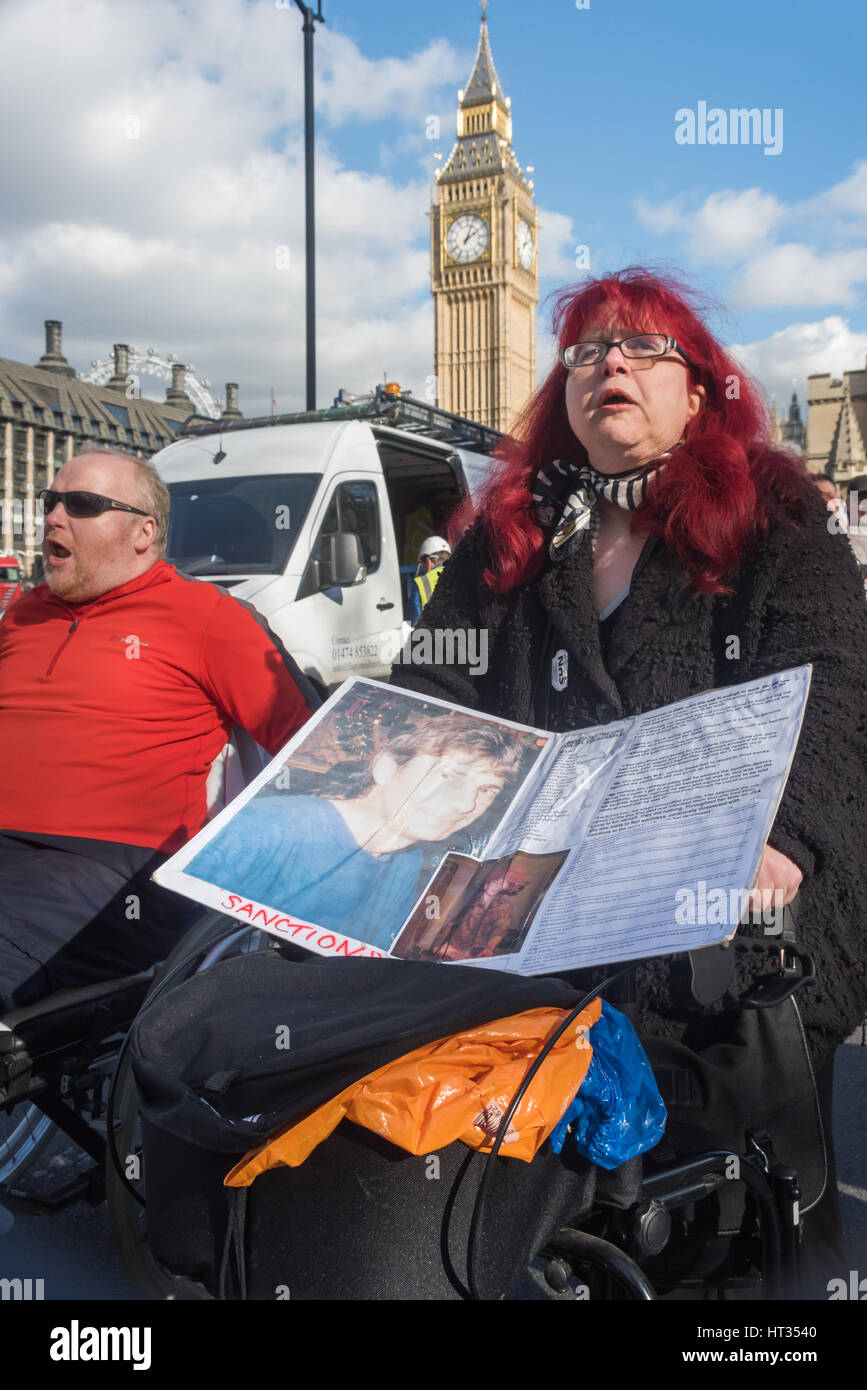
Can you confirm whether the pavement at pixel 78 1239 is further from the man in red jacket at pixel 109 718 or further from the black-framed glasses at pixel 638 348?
the black-framed glasses at pixel 638 348

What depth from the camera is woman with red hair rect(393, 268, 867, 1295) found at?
1379 mm

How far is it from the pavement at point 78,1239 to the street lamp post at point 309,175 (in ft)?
35.8

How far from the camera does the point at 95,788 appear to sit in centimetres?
250

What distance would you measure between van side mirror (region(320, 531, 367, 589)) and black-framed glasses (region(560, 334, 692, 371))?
20.2 feet

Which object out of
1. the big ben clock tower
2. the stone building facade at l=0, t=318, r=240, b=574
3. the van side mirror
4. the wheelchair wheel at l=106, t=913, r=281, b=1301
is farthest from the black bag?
the big ben clock tower

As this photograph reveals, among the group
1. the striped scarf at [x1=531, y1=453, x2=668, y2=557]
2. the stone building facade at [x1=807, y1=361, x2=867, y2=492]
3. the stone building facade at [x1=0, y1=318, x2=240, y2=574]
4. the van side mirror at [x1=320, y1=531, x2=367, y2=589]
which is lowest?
the striped scarf at [x1=531, y1=453, x2=668, y2=557]

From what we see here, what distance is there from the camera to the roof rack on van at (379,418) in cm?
912

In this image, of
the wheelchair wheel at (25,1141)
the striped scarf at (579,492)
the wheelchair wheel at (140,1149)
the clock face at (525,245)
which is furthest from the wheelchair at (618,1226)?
the clock face at (525,245)

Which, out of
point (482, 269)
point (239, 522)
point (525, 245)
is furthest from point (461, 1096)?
point (525, 245)

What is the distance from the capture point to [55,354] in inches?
3853

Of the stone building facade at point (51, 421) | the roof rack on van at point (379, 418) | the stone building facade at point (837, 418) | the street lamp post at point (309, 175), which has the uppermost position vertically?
the stone building facade at point (51, 421)

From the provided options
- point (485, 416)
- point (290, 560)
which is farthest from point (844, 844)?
point (485, 416)

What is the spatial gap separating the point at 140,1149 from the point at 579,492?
1312 mm

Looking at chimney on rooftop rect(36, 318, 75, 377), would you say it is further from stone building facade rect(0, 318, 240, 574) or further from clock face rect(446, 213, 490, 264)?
clock face rect(446, 213, 490, 264)
